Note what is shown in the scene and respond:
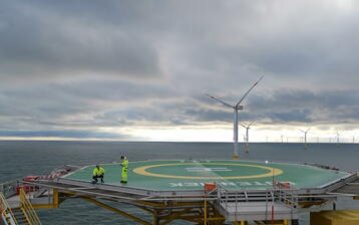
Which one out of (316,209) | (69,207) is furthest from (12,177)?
(316,209)

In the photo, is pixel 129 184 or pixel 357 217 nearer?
pixel 357 217

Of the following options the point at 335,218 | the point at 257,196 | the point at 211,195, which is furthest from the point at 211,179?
the point at 335,218

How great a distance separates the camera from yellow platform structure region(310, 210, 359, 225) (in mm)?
18138

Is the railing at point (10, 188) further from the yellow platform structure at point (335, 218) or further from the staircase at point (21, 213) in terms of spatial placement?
the yellow platform structure at point (335, 218)

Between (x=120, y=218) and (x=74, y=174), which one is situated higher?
(x=74, y=174)

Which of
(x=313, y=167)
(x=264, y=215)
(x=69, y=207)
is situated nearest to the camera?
(x=264, y=215)

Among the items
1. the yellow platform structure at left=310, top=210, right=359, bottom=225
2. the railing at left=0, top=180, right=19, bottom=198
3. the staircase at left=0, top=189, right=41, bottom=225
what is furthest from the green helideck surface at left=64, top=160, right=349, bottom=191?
the staircase at left=0, top=189, right=41, bottom=225

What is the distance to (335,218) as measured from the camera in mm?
18500

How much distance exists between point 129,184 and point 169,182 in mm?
2522

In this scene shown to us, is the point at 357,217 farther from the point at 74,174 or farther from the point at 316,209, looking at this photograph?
the point at 74,174

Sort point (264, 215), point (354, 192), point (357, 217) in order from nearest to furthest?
point (264, 215), point (357, 217), point (354, 192)

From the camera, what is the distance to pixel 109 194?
20.4 metres

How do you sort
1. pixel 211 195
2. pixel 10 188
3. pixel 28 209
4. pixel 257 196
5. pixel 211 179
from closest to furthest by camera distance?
pixel 211 195 < pixel 257 196 < pixel 28 209 < pixel 211 179 < pixel 10 188

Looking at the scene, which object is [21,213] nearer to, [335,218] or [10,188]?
[10,188]
